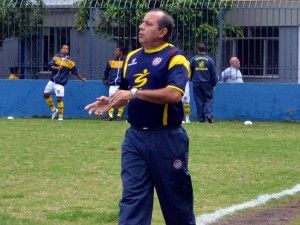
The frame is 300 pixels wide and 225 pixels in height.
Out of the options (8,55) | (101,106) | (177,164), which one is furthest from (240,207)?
(8,55)

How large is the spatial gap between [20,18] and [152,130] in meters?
19.2

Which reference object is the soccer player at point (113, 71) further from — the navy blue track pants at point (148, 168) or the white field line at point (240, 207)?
the navy blue track pants at point (148, 168)

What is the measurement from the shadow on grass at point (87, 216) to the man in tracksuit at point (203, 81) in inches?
539

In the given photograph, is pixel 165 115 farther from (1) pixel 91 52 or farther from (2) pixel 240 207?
(1) pixel 91 52

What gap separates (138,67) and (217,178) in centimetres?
570

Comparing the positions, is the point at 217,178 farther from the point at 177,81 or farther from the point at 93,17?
the point at 93,17

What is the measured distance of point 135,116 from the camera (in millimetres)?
8016

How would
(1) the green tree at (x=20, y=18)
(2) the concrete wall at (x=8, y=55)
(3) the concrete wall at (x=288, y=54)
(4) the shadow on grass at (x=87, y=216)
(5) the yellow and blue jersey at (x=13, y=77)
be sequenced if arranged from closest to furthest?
(4) the shadow on grass at (x=87, y=216) < (3) the concrete wall at (x=288, y=54) < (1) the green tree at (x=20, y=18) < (5) the yellow and blue jersey at (x=13, y=77) < (2) the concrete wall at (x=8, y=55)

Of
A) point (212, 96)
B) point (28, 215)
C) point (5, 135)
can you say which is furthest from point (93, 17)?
point (28, 215)

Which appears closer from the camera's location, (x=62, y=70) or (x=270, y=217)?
(x=270, y=217)

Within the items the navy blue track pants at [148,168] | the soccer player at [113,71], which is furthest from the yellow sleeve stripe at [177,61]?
the soccer player at [113,71]

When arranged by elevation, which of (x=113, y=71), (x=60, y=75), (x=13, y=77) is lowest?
(x=13, y=77)

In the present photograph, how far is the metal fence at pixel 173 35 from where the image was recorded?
25.7 meters

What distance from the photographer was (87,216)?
10.4 m
